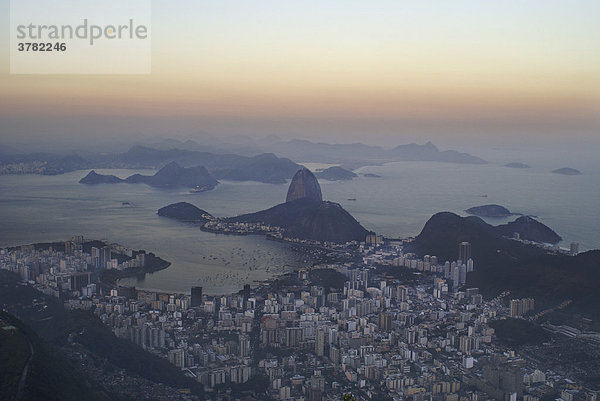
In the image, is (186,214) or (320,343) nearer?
(320,343)

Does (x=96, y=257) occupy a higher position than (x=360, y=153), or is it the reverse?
(x=360, y=153)

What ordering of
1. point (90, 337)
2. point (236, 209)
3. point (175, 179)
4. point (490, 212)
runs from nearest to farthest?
1. point (90, 337)
2. point (490, 212)
3. point (236, 209)
4. point (175, 179)

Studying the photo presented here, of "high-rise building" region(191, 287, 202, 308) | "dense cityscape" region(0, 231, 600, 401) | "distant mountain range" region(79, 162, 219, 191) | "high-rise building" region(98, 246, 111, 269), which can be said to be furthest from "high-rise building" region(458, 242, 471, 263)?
"distant mountain range" region(79, 162, 219, 191)

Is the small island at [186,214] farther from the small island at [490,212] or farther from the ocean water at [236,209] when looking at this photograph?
the small island at [490,212]

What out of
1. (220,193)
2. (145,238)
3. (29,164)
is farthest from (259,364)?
(29,164)

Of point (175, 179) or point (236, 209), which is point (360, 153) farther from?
point (236, 209)

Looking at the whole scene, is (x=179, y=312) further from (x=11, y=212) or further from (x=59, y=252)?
(x=11, y=212)

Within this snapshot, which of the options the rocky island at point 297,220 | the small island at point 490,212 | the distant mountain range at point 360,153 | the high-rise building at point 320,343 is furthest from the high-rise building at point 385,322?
the distant mountain range at point 360,153

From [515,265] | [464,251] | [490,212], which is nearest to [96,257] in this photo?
[464,251]
